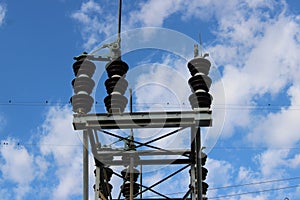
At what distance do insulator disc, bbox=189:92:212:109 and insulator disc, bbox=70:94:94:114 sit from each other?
2249 mm

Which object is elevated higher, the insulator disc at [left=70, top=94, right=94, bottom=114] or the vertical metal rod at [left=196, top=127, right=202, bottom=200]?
the insulator disc at [left=70, top=94, right=94, bottom=114]

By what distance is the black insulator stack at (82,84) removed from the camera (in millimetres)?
13320

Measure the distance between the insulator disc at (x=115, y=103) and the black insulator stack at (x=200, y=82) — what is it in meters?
1.52

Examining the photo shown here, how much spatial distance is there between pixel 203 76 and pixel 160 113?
53.7 inches

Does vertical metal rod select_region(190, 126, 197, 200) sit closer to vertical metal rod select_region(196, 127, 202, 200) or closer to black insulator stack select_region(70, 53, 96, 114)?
vertical metal rod select_region(196, 127, 202, 200)

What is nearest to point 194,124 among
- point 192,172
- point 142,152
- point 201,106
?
point 201,106

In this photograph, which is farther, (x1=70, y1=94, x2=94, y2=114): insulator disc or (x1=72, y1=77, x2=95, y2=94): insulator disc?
(x1=72, y1=77, x2=95, y2=94): insulator disc

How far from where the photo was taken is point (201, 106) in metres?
13.2

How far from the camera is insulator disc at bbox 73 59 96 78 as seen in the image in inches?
539

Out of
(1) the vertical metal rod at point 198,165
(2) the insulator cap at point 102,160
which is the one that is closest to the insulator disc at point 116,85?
(2) the insulator cap at point 102,160

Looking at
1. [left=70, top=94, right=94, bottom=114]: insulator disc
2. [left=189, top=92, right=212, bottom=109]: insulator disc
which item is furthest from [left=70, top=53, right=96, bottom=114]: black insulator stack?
[left=189, top=92, right=212, bottom=109]: insulator disc

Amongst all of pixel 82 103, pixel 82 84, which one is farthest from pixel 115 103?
pixel 82 84

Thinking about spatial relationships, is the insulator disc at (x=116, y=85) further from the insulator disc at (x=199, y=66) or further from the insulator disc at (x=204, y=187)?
the insulator disc at (x=204, y=187)

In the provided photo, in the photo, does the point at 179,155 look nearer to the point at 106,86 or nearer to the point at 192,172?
the point at 192,172
